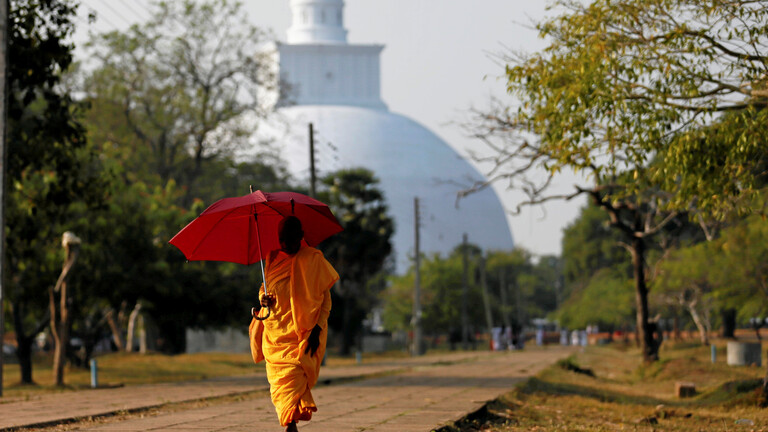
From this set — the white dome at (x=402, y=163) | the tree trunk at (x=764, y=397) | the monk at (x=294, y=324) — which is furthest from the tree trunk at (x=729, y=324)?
the white dome at (x=402, y=163)

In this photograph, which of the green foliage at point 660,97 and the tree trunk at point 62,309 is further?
the tree trunk at point 62,309

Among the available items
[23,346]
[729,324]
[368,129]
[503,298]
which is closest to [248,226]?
[23,346]

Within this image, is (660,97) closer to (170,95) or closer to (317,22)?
(170,95)

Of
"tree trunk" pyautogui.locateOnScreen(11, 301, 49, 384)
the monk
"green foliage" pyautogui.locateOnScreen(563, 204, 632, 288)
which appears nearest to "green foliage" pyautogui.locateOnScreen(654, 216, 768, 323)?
"tree trunk" pyautogui.locateOnScreen(11, 301, 49, 384)

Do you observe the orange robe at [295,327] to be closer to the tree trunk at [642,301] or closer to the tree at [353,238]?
the tree trunk at [642,301]

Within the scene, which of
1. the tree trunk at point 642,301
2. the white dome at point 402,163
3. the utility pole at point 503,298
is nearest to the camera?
the tree trunk at point 642,301

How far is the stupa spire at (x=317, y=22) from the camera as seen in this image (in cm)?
8744

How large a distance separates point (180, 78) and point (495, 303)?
104 feet

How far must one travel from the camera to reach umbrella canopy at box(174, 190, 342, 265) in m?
6.77

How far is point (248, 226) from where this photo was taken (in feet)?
23.7

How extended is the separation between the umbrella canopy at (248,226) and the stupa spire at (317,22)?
81136mm

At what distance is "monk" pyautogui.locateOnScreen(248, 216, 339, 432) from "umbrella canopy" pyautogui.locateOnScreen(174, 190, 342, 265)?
0.43 meters

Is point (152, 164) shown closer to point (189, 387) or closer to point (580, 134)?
point (189, 387)

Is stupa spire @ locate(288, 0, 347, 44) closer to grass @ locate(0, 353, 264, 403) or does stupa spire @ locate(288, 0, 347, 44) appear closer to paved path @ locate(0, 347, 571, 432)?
grass @ locate(0, 353, 264, 403)
